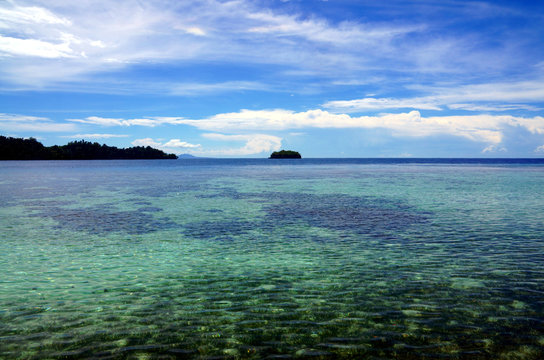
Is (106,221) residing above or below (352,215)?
below

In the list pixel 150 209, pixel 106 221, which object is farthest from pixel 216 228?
pixel 150 209

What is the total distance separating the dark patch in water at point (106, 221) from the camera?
24109 millimetres

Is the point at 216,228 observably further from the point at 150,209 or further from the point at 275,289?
the point at 275,289

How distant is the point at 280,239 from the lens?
20.5 meters

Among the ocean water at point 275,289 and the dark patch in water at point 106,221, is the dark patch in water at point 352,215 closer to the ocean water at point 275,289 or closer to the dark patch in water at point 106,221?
the ocean water at point 275,289

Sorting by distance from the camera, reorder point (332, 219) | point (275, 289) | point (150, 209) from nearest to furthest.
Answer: point (275, 289) < point (332, 219) < point (150, 209)

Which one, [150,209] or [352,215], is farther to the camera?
[150,209]

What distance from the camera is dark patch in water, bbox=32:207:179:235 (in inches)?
949

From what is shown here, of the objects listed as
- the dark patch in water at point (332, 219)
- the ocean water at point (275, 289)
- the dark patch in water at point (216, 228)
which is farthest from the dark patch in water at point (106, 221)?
the dark patch in water at point (332, 219)

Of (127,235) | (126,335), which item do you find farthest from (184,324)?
(127,235)

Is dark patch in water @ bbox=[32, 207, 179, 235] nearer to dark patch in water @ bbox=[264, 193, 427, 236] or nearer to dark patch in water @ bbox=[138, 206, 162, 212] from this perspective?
dark patch in water @ bbox=[138, 206, 162, 212]

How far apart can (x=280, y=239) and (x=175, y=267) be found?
705 cm

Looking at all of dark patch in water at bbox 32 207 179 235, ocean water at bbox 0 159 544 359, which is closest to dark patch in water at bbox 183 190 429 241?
ocean water at bbox 0 159 544 359

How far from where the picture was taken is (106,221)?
26953 millimetres
